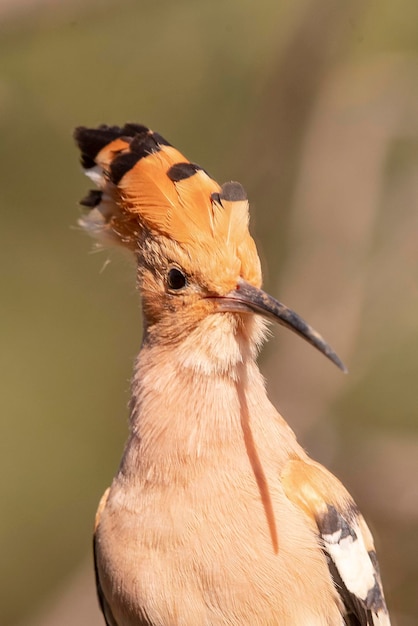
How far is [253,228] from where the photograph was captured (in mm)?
3566

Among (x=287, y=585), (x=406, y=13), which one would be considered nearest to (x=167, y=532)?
(x=287, y=585)

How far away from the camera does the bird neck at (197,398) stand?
2191 mm

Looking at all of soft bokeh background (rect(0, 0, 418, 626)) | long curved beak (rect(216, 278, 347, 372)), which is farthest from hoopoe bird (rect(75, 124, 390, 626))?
soft bokeh background (rect(0, 0, 418, 626))

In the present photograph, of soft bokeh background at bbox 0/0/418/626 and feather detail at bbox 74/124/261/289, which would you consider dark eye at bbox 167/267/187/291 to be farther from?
soft bokeh background at bbox 0/0/418/626

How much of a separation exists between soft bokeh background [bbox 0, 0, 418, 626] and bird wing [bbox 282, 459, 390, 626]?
73 centimetres

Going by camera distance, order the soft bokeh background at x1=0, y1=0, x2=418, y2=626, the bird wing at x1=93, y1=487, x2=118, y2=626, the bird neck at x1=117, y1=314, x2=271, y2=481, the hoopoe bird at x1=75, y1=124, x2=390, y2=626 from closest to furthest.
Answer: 1. the hoopoe bird at x1=75, y1=124, x2=390, y2=626
2. the bird neck at x1=117, y1=314, x2=271, y2=481
3. the bird wing at x1=93, y1=487, x2=118, y2=626
4. the soft bokeh background at x1=0, y1=0, x2=418, y2=626

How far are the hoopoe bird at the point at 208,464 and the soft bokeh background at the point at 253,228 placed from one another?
1.14 ft

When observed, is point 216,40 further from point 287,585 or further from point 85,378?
point 287,585

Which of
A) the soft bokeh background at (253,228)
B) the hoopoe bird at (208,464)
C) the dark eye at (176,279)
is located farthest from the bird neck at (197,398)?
the soft bokeh background at (253,228)

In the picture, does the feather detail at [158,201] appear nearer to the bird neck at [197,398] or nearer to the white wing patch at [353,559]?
the bird neck at [197,398]

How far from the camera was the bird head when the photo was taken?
2166mm

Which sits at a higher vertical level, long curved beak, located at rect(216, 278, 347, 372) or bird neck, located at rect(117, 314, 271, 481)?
long curved beak, located at rect(216, 278, 347, 372)

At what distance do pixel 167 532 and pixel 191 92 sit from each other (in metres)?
3.28

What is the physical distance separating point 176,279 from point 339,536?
68 centimetres
